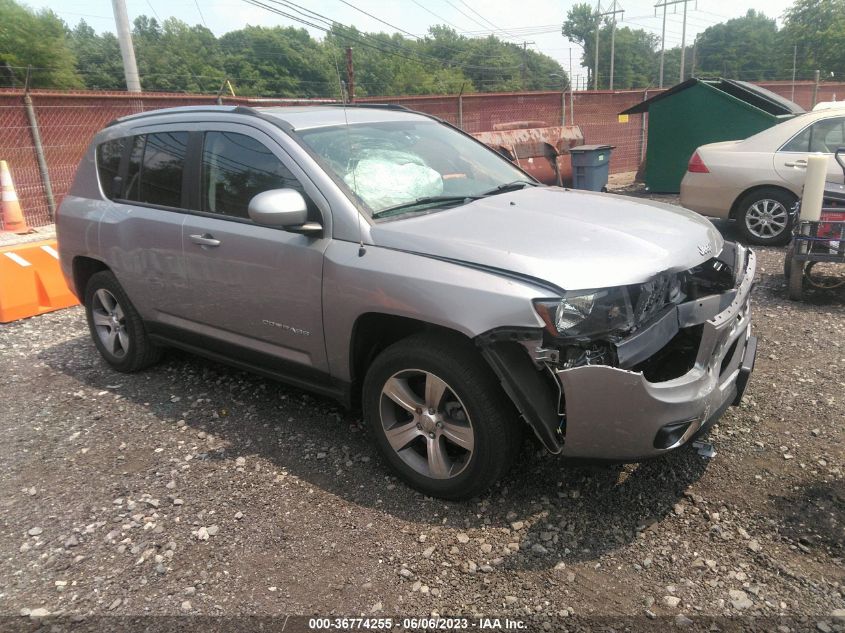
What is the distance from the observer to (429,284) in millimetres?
2914

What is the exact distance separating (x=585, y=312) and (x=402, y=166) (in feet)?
4.98

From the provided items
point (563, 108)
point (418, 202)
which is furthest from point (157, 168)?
point (563, 108)

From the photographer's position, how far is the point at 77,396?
15.3 ft

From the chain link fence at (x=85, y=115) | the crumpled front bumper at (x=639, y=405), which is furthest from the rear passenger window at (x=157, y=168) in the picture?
the chain link fence at (x=85, y=115)

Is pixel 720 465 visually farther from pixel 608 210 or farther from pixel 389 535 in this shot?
pixel 389 535

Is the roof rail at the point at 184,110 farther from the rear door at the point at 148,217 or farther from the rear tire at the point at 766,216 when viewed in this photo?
the rear tire at the point at 766,216

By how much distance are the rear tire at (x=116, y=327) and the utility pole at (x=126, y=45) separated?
11767 mm

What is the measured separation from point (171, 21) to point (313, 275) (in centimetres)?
2881

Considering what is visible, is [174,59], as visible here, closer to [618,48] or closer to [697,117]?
[697,117]

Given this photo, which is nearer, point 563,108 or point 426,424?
point 426,424

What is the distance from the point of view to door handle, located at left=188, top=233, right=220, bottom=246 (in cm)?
381

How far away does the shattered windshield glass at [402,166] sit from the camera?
3463 millimetres

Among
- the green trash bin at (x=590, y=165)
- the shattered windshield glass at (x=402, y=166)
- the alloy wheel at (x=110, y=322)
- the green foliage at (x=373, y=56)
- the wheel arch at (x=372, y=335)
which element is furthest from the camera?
the green foliage at (x=373, y=56)

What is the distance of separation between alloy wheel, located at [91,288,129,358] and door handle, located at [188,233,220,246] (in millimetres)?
1266
